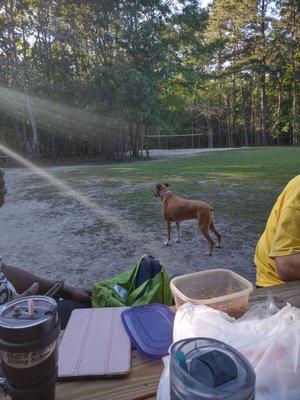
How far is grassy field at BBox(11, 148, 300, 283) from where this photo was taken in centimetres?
438

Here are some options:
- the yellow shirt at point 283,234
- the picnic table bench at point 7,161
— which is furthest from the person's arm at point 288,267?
the picnic table bench at point 7,161

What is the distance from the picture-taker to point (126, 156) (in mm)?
21578

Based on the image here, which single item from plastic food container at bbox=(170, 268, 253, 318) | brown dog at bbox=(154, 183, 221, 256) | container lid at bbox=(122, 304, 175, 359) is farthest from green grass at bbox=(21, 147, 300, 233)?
container lid at bbox=(122, 304, 175, 359)

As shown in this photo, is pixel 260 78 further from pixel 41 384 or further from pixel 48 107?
pixel 41 384

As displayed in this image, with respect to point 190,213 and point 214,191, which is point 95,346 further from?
point 214,191

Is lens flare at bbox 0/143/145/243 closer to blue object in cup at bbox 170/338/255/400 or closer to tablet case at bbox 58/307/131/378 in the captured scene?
tablet case at bbox 58/307/131/378

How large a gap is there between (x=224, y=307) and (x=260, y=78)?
30312 millimetres

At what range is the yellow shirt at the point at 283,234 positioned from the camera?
1.66 meters

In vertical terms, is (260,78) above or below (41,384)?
above

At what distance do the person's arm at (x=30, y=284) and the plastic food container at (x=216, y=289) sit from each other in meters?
1.01

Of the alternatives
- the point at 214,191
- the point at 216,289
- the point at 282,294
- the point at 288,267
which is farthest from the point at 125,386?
the point at 214,191

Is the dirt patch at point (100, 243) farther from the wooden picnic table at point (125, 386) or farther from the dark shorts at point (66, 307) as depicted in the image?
the wooden picnic table at point (125, 386)

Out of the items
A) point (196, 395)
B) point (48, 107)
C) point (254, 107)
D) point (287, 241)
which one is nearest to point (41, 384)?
point (196, 395)

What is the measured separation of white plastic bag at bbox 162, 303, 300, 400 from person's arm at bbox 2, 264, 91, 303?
129cm
